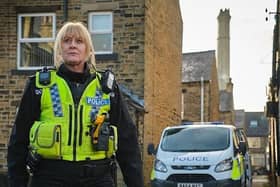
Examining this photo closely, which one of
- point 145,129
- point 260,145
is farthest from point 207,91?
point 260,145

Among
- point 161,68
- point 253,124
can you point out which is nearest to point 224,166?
point 161,68

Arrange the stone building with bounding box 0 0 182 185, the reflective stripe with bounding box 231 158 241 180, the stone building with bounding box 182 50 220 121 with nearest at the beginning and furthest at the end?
the reflective stripe with bounding box 231 158 241 180
the stone building with bounding box 0 0 182 185
the stone building with bounding box 182 50 220 121

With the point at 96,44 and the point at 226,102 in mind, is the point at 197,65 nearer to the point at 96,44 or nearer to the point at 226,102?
the point at 226,102

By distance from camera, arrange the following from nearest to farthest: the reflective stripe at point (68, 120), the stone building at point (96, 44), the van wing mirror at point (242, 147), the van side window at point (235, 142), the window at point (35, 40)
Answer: the reflective stripe at point (68, 120) → the van side window at point (235, 142) → the van wing mirror at point (242, 147) → the stone building at point (96, 44) → the window at point (35, 40)

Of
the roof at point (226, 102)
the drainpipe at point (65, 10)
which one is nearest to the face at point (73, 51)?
the drainpipe at point (65, 10)

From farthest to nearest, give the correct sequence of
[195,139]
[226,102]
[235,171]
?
[226,102] → [195,139] → [235,171]

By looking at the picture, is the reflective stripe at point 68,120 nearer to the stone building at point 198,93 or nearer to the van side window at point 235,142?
the van side window at point 235,142

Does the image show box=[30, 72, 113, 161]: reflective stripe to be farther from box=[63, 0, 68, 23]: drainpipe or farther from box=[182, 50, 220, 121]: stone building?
box=[182, 50, 220, 121]: stone building

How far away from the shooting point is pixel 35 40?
16.5m

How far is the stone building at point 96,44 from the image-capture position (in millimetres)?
15953

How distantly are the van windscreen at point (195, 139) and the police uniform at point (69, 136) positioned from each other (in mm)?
10370

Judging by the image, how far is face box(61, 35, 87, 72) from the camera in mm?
3314

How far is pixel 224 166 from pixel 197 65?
75.4 ft

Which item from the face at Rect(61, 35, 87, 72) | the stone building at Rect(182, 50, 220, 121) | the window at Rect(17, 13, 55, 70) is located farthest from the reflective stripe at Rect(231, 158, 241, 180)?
the stone building at Rect(182, 50, 220, 121)
